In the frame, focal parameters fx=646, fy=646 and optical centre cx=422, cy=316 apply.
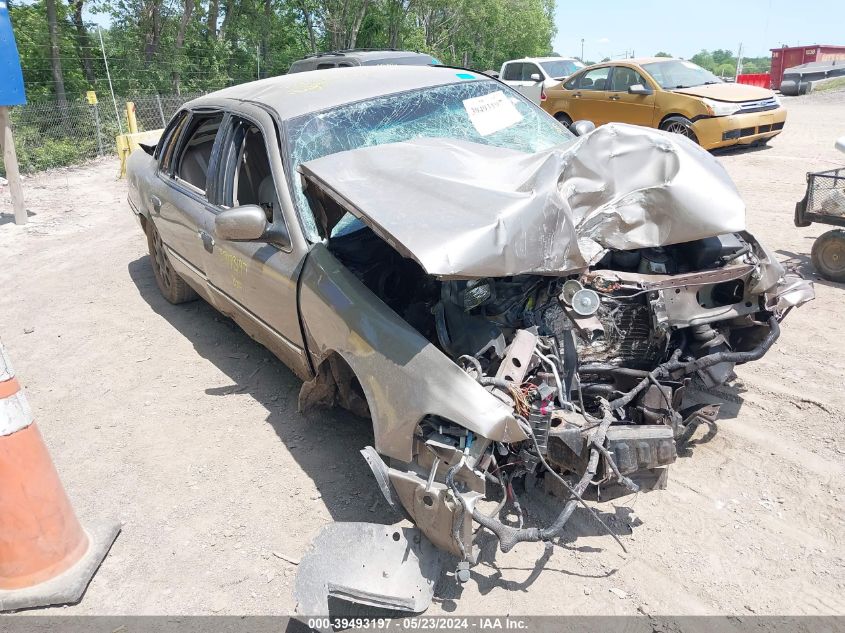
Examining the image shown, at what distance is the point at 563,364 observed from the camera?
9.48 ft

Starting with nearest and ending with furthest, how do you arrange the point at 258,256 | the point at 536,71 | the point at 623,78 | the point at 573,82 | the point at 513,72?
the point at 258,256
the point at 623,78
the point at 573,82
the point at 536,71
the point at 513,72

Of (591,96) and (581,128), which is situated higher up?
(581,128)

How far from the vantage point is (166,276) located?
5.88 metres

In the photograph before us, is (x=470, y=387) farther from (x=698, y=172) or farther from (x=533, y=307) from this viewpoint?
(x=698, y=172)

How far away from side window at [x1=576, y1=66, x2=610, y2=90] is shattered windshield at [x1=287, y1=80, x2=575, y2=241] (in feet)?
26.5

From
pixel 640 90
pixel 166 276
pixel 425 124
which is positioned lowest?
pixel 166 276

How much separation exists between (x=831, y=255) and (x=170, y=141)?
5.61 m

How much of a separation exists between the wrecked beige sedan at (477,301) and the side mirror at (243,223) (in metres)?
0.01

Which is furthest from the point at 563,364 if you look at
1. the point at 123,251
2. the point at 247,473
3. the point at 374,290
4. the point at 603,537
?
the point at 123,251

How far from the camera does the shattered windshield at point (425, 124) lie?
3.68m

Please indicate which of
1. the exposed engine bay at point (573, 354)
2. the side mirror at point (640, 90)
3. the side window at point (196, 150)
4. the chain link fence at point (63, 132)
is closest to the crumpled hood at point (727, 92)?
the side mirror at point (640, 90)

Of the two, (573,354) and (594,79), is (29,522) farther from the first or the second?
(594,79)

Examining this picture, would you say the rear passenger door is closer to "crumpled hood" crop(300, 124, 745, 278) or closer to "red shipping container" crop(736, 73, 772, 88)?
"crumpled hood" crop(300, 124, 745, 278)

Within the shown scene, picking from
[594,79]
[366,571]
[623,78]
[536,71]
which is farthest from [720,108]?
[366,571]
